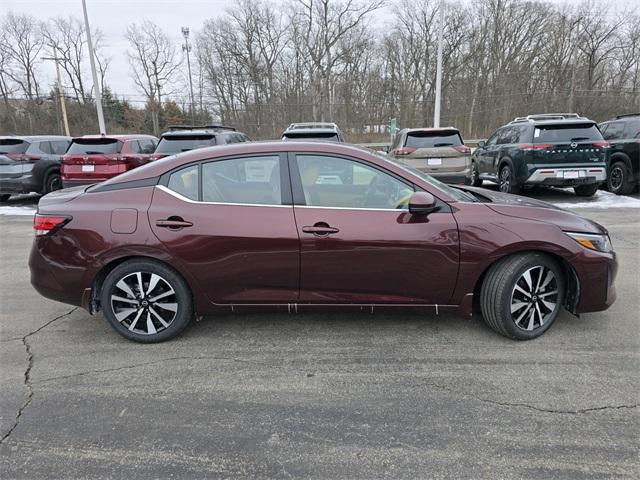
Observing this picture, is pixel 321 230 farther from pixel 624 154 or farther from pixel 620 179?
pixel 620 179

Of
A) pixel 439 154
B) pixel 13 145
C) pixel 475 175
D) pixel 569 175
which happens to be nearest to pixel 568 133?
pixel 569 175

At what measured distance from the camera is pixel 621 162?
10398mm

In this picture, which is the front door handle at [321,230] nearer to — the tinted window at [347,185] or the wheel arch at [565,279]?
the tinted window at [347,185]

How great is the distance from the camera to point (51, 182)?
11.2m

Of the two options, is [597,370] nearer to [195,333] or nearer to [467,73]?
[195,333]

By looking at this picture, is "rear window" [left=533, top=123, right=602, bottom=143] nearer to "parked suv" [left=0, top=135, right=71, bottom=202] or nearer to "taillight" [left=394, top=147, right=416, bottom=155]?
"taillight" [left=394, top=147, right=416, bottom=155]

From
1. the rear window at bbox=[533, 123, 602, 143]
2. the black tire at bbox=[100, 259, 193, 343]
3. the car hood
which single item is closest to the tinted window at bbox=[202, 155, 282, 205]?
the black tire at bbox=[100, 259, 193, 343]

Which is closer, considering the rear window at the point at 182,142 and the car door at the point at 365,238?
the car door at the point at 365,238

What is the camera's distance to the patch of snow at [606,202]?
962 centimetres

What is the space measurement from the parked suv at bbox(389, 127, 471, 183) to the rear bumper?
885 cm

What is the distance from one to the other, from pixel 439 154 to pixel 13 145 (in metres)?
10.2

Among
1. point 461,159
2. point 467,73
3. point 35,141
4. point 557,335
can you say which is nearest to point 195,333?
point 557,335

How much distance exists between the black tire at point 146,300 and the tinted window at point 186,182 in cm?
59

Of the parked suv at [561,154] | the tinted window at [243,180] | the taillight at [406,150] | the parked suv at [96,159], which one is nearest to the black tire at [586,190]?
the parked suv at [561,154]
